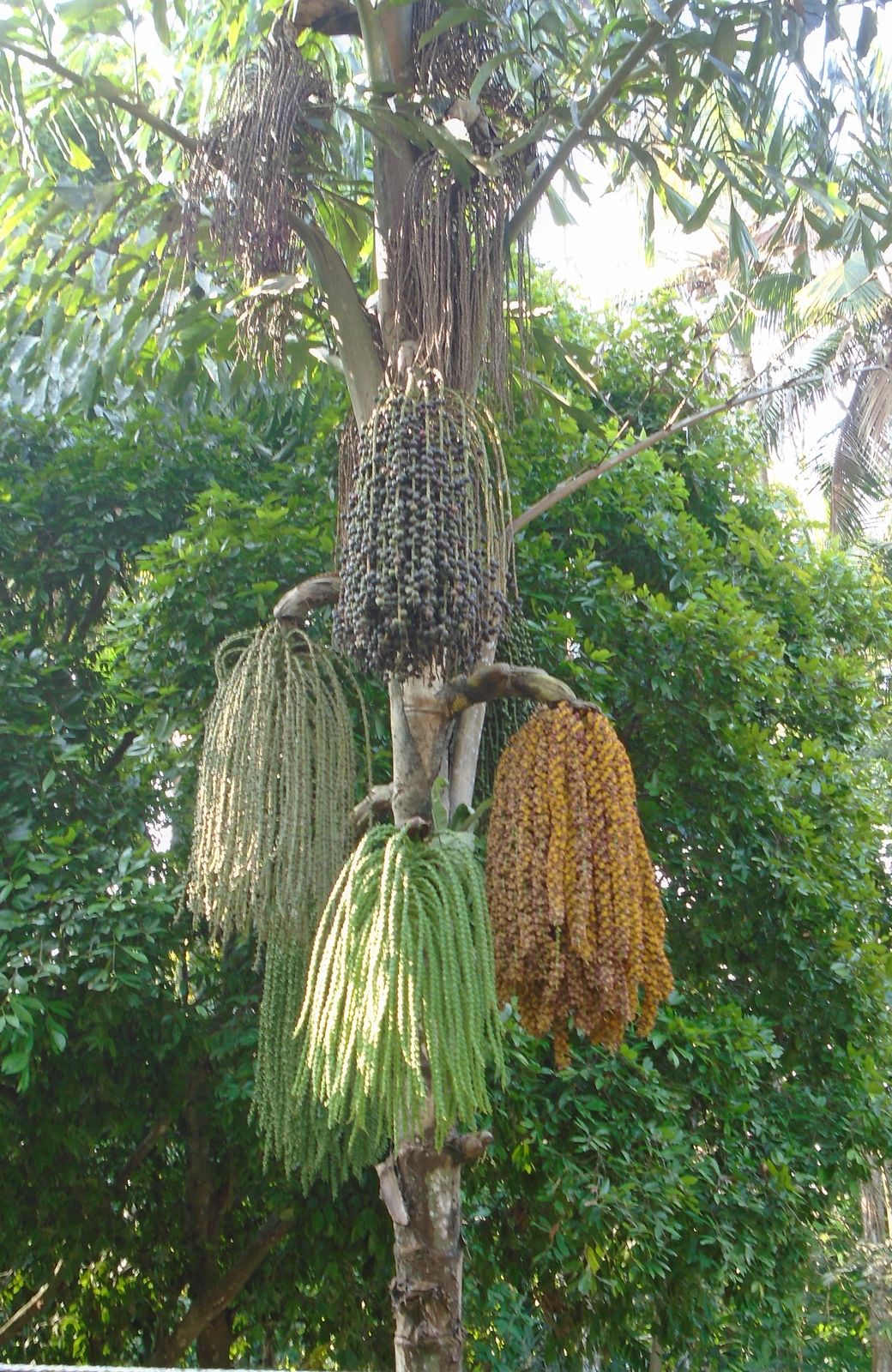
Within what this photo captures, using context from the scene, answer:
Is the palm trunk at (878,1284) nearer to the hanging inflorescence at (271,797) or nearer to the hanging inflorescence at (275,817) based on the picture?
the hanging inflorescence at (275,817)

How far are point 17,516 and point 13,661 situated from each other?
2.35 ft

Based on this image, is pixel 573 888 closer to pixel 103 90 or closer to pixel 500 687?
pixel 500 687

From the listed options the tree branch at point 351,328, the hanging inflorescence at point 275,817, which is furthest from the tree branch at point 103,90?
the hanging inflorescence at point 275,817

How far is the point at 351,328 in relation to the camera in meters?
2.94

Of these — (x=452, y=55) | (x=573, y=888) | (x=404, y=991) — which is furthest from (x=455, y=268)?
(x=404, y=991)

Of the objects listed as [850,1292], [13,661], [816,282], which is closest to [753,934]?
[13,661]

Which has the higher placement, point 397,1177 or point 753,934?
point 753,934

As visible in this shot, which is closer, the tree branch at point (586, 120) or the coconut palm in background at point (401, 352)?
the coconut palm in background at point (401, 352)

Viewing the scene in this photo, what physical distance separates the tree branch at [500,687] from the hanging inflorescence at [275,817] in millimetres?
229

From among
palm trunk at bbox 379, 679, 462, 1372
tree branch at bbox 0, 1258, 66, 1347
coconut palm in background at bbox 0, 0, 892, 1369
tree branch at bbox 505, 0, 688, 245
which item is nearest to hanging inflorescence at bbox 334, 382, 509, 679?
coconut palm in background at bbox 0, 0, 892, 1369

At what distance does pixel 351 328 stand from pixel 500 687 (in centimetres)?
93

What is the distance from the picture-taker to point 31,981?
3.98 metres

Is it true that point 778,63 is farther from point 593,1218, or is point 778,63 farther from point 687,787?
point 593,1218

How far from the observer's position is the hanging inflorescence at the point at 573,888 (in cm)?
237
